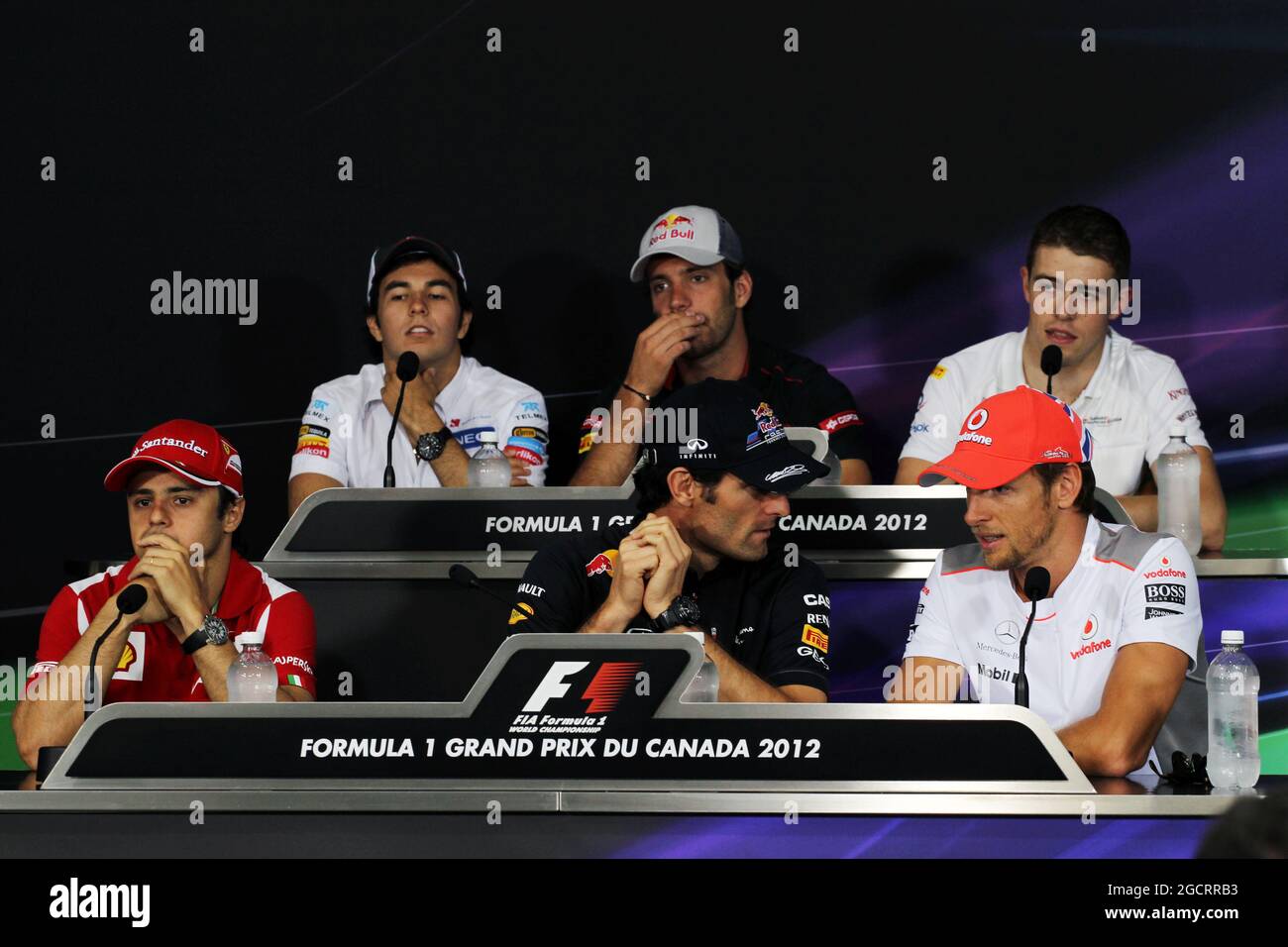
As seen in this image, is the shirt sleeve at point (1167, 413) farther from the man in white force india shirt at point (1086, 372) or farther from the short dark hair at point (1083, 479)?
the short dark hair at point (1083, 479)

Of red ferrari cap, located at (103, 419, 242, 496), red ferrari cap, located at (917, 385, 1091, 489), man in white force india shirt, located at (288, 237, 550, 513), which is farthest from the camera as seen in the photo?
man in white force india shirt, located at (288, 237, 550, 513)

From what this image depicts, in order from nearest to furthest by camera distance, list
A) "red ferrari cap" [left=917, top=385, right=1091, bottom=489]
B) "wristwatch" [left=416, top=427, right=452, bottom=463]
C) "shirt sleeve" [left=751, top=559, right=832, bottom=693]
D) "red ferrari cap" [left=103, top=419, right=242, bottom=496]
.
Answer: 1. "red ferrari cap" [left=917, top=385, right=1091, bottom=489]
2. "shirt sleeve" [left=751, top=559, right=832, bottom=693]
3. "red ferrari cap" [left=103, top=419, right=242, bottom=496]
4. "wristwatch" [left=416, top=427, right=452, bottom=463]

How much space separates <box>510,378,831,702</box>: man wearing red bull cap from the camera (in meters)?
3.24

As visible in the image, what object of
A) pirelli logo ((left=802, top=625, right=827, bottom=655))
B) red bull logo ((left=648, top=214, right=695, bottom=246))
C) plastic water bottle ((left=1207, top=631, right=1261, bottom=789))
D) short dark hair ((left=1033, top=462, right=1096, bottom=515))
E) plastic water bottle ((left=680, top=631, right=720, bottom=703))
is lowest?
plastic water bottle ((left=1207, top=631, right=1261, bottom=789))

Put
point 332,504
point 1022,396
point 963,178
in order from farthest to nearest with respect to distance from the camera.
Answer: point 963,178
point 332,504
point 1022,396

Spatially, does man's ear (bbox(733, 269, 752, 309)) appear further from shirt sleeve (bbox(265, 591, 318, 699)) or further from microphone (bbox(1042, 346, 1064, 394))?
shirt sleeve (bbox(265, 591, 318, 699))

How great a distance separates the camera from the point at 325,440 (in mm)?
4434

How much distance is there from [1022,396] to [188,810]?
1.60m

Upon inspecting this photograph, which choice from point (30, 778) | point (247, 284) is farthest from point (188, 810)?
point (247, 284)

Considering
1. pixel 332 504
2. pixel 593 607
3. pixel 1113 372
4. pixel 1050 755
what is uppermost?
pixel 1113 372

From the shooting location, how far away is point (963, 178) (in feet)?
16.8

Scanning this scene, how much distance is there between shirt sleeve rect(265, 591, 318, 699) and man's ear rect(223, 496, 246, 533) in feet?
0.60

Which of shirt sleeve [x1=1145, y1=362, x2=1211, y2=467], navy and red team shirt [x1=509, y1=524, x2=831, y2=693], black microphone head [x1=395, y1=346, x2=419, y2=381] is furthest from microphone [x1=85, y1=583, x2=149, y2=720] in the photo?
shirt sleeve [x1=1145, y1=362, x2=1211, y2=467]
